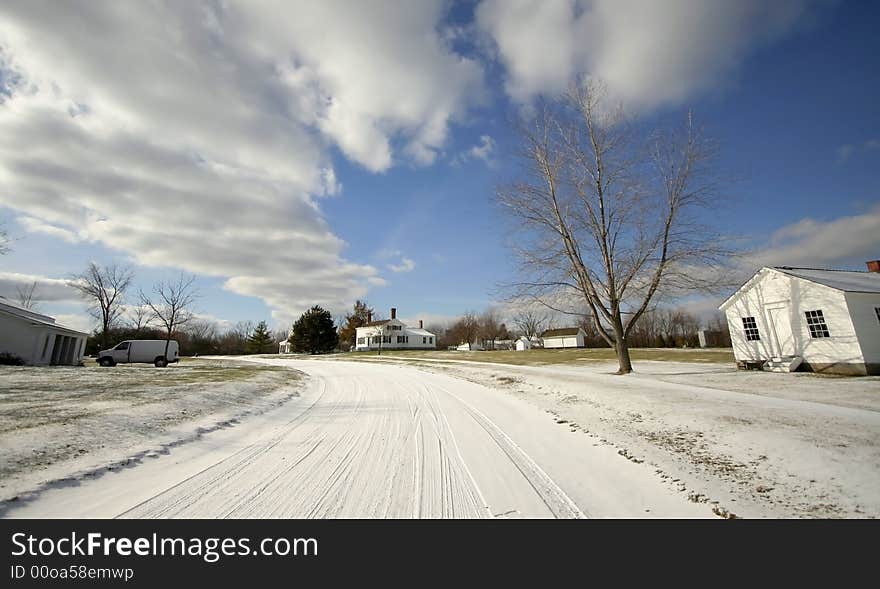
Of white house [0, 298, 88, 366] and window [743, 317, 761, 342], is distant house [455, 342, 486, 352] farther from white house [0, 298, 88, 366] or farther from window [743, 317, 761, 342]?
white house [0, 298, 88, 366]

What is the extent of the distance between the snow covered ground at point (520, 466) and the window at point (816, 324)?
9.50 meters

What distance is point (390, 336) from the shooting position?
70.6m

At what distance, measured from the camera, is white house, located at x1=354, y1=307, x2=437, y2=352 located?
227 ft

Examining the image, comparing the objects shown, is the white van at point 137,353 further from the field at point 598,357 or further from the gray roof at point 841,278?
the gray roof at point 841,278

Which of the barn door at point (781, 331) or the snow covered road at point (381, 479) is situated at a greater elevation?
the barn door at point (781, 331)

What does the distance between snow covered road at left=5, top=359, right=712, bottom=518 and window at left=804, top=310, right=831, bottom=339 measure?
17094mm

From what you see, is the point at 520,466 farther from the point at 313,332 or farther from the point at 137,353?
the point at 313,332

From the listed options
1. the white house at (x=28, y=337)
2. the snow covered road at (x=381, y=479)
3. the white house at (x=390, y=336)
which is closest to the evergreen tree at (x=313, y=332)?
the white house at (x=390, y=336)

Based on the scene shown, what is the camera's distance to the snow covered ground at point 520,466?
3645mm
